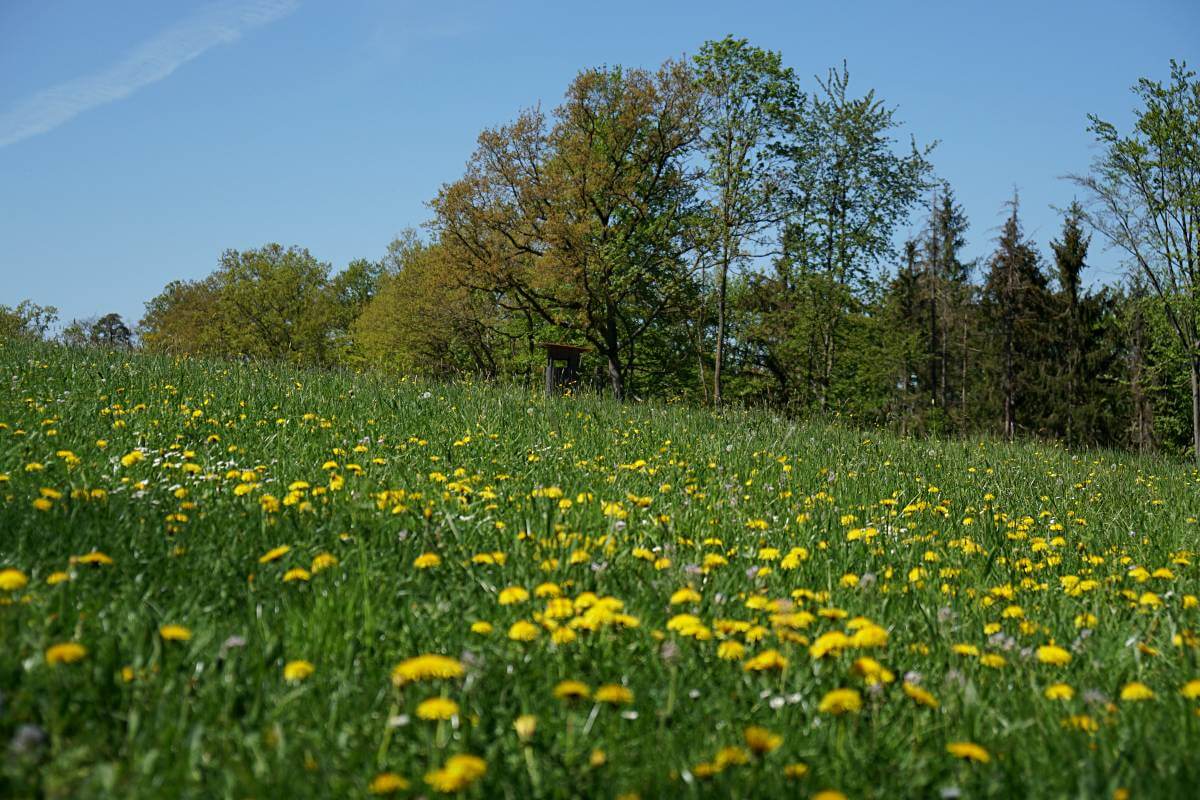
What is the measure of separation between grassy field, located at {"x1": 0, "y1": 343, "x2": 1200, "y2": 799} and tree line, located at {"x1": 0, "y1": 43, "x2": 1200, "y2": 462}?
9.62 metres

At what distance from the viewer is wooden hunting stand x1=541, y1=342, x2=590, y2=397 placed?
13.9 m

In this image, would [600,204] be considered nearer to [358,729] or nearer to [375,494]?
[375,494]

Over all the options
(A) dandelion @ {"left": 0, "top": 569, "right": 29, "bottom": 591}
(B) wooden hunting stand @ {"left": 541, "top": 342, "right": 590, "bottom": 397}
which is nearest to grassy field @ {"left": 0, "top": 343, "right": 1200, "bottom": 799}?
(A) dandelion @ {"left": 0, "top": 569, "right": 29, "bottom": 591}

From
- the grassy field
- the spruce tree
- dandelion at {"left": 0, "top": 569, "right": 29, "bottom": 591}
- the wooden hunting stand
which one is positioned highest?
the spruce tree

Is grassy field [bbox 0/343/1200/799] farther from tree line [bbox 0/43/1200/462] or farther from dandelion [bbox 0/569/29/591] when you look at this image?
tree line [bbox 0/43/1200/462]

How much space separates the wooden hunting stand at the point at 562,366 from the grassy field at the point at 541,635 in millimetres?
8257

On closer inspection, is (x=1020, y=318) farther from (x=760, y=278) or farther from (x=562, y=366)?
(x=562, y=366)

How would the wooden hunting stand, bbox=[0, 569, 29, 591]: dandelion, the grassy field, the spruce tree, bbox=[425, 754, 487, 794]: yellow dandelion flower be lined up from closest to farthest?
bbox=[425, 754, 487, 794]: yellow dandelion flower → the grassy field → bbox=[0, 569, 29, 591]: dandelion → the wooden hunting stand → the spruce tree

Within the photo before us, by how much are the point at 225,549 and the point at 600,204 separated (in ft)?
85.7

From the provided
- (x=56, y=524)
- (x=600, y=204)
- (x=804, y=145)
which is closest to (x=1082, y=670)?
(x=56, y=524)

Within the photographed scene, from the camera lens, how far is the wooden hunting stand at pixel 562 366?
13933 mm

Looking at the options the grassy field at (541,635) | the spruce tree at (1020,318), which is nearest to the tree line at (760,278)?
the spruce tree at (1020,318)

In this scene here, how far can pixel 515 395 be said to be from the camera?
33.0 ft

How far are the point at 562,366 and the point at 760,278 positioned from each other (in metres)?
18.3
